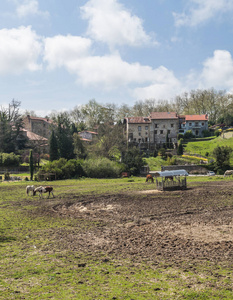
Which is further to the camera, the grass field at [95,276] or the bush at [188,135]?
the bush at [188,135]

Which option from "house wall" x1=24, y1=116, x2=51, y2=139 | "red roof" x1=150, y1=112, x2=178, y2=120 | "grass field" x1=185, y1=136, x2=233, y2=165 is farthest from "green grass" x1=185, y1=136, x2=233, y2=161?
"house wall" x1=24, y1=116, x2=51, y2=139

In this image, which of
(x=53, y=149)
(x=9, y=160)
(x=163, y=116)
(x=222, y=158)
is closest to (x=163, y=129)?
(x=163, y=116)

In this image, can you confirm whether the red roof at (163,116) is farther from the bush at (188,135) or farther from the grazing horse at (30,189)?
the grazing horse at (30,189)

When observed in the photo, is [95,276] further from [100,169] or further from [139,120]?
[139,120]

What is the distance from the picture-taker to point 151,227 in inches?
666

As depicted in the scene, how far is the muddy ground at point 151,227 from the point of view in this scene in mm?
12469

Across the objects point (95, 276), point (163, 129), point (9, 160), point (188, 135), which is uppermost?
point (163, 129)

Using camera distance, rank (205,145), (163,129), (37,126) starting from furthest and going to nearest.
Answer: (37,126), (163,129), (205,145)

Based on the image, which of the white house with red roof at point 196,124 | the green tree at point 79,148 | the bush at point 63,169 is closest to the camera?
the bush at point 63,169

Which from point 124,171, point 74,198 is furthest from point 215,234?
point 124,171

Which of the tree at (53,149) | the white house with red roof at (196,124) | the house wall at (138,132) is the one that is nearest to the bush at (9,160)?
the tree at (53,149)

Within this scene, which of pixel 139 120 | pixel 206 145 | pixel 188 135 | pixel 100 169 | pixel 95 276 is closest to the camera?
pixel 95 276

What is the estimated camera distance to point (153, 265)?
1089 centimetres

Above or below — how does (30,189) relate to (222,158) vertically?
below
